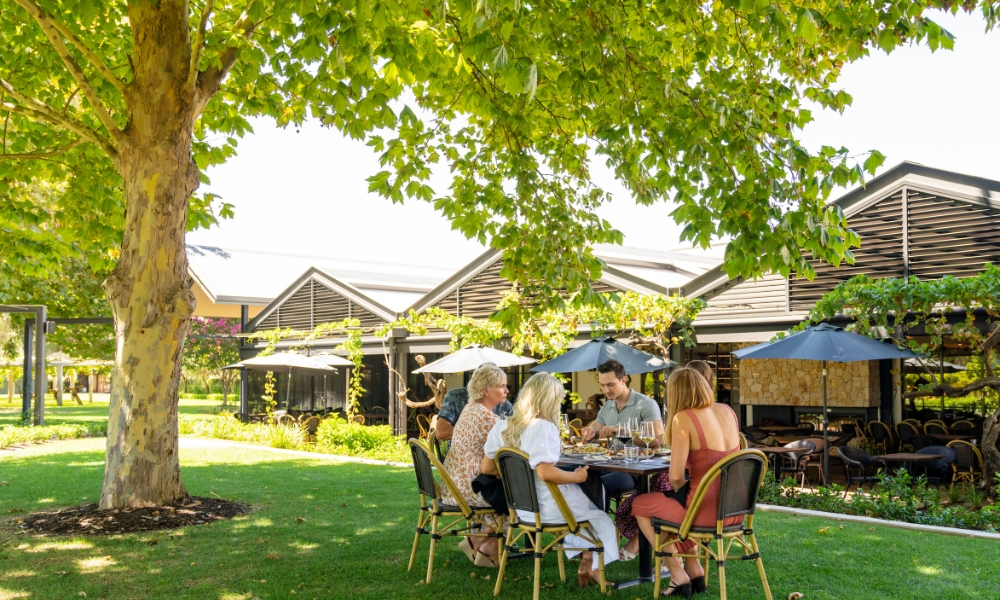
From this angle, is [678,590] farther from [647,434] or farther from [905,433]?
[905,433]

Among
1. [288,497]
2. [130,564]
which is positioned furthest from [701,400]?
[288,497]

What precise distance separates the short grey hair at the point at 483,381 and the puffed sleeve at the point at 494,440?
467mm

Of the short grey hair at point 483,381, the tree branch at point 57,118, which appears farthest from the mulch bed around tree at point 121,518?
the tree branch at point 57,118

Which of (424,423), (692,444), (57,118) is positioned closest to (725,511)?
(692,444)

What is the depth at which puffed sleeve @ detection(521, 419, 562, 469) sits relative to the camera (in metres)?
5.30

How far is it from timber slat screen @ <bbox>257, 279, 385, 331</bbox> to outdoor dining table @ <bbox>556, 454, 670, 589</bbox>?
47.0 feet

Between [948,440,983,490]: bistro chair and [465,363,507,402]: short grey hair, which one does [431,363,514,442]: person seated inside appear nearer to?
[465,363,507,402]: short grey hair

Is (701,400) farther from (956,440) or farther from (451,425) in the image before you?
(956,440)

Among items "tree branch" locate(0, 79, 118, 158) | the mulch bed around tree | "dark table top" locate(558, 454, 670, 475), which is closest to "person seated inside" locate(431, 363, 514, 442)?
"dark table top" locate(558, 454, 670, 475)

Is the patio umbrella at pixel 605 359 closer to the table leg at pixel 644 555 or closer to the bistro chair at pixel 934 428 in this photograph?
the bistro chair at pixel 934 428

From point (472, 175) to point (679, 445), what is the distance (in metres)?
4.74

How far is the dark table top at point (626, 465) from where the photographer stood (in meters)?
5.29

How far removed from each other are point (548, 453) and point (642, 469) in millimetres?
601

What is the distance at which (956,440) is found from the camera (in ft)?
34.2
